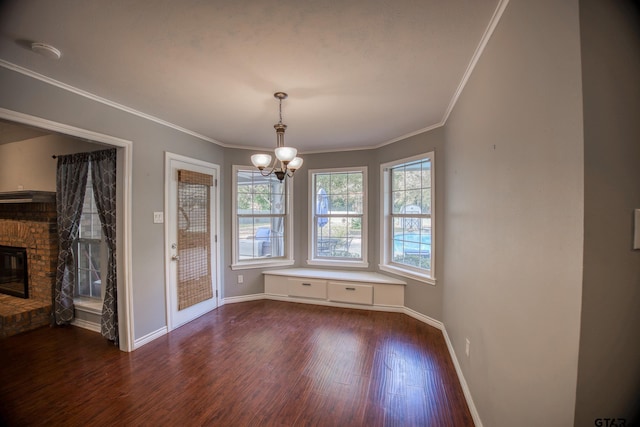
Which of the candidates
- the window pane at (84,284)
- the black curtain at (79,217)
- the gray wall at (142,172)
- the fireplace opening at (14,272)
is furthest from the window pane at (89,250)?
the gray wall at (142,172)

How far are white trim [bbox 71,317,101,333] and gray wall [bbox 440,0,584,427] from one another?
410cm

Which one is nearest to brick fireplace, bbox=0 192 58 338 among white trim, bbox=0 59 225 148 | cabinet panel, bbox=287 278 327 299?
white trim, bbox=0 59 225 148

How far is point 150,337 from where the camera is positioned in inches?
111

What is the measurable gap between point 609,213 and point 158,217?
3.55 meters

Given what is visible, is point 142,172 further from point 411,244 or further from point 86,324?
point 411,244

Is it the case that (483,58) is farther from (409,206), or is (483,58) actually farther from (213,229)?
(213,229)

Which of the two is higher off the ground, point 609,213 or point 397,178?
point 397,178

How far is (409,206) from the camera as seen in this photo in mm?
3592

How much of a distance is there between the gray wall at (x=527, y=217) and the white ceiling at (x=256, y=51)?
1.25 ft

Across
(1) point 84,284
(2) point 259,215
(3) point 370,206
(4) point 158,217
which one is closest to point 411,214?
(3) point 370,206

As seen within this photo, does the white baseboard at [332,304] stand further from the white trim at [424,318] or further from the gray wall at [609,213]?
the gray wall at [609,213]

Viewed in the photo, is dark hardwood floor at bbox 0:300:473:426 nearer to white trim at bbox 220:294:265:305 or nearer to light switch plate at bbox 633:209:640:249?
white trim at bbox 220:294:265:305

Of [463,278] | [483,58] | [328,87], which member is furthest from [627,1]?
[463,278]

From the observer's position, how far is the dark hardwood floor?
178 cm
